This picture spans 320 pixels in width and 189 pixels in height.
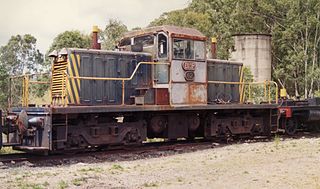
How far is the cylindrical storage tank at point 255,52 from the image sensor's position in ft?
122

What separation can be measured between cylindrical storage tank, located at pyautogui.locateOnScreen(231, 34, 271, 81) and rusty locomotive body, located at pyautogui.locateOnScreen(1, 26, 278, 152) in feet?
70.9

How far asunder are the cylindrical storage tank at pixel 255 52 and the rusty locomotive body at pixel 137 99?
21606 millimetres

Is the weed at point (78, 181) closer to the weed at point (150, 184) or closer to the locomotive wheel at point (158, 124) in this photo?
the weed at point (150, 184)

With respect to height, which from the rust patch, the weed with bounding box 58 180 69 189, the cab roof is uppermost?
the cab roof

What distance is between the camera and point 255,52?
37.5m

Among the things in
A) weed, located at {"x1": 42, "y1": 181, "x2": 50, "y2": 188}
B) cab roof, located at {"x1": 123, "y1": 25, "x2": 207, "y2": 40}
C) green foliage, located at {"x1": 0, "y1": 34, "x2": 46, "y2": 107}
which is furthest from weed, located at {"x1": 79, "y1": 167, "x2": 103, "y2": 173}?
green foliage, located at {"x1": 0, "y1": 34, "x2": 46, "y2": 107}

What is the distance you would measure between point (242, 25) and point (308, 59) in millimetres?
7400

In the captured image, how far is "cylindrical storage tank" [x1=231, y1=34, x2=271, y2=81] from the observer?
3722 cm

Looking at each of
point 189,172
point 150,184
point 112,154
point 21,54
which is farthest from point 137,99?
point 21,54

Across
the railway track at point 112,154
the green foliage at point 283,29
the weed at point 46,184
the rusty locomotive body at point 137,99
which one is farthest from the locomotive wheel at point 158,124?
the green foliage at point 283,29

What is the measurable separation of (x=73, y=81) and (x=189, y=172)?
4554 mm

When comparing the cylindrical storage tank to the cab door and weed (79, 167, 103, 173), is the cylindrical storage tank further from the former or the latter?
weed (79, 167, 103, 173)

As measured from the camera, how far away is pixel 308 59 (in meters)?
39.8

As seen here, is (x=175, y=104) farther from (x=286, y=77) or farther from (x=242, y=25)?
(x=242, y=25)
